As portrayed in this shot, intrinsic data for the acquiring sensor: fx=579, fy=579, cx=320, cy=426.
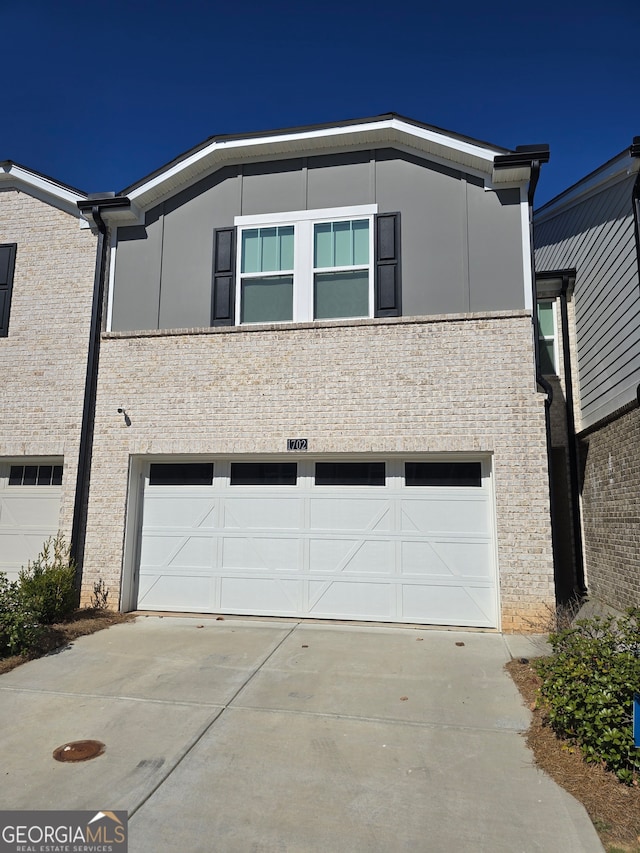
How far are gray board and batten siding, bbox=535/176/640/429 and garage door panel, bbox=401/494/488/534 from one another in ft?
8.56

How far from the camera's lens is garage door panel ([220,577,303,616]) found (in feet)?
28.8

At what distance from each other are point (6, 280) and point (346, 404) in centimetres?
661

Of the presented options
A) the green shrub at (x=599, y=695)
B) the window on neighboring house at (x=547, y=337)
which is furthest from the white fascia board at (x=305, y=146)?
A: the green shrub at (x=599, y=695)

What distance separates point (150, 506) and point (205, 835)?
6.50 meters

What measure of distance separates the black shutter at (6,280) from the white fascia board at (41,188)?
107cm

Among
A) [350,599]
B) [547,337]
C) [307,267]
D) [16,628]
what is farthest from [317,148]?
[16,628]

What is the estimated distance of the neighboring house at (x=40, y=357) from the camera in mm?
9648

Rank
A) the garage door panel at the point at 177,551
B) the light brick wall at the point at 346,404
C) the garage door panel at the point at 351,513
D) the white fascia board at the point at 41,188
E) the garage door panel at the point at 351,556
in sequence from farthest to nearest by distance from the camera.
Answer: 1. the white fascia board at the point at 41,188
2. the garage door panel at the point at 177,551
3. the garage door panel at the point at 351,513
4. the garage door panel at the point at 351,556
5. the light brick wall at the point at 346,404

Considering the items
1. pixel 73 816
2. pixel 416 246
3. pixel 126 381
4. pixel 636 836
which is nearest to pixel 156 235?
pixel 126 381

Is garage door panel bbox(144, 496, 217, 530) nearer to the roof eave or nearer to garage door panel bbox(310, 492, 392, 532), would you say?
garage door panel bbox(310, 492, 392, 532)

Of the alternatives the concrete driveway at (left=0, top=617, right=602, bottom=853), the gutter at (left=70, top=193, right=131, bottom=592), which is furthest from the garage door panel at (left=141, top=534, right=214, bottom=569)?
the concrete driveway at (left=0, top=617, right=602, bottom=853)

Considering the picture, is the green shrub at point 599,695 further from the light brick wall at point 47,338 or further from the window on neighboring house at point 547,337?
the light brick wall at point 47,338

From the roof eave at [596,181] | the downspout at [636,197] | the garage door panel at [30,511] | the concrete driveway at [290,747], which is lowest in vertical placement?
the concrete driveway at [290,747]

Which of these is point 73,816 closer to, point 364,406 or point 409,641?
point 409,641
